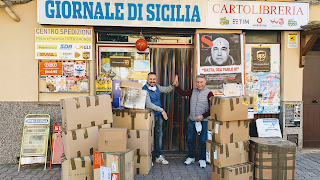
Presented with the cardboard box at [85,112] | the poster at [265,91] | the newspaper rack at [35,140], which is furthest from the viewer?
the poster at [265,91]

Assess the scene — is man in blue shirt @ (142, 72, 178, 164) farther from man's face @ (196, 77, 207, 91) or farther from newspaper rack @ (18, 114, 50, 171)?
newspaper rack @ (18, 114, 50, 171)

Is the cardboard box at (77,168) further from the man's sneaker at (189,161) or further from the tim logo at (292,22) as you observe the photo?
the tim logo at (292,22)

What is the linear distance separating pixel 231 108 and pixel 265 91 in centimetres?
226

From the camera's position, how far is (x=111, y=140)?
3400mm

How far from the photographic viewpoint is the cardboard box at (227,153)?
12.1ft

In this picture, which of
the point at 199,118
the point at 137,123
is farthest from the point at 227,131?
the point at 137,123

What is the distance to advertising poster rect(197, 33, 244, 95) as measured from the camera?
17.3 feet

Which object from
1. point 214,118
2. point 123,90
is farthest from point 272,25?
point 123,90

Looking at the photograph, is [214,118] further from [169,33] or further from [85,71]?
[85,71]

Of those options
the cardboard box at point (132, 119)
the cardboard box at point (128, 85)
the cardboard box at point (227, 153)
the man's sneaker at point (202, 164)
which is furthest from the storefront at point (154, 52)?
the cardboard box at point (227, 153)

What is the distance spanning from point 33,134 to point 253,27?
17.8 feet

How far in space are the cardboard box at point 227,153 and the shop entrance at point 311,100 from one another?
277 cm

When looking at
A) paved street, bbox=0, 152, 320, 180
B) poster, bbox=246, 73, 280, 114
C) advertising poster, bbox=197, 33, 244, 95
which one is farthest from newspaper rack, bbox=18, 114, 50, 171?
poster, bbox=246, 73, 280, 114

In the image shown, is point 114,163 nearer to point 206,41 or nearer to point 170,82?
point 170,82
